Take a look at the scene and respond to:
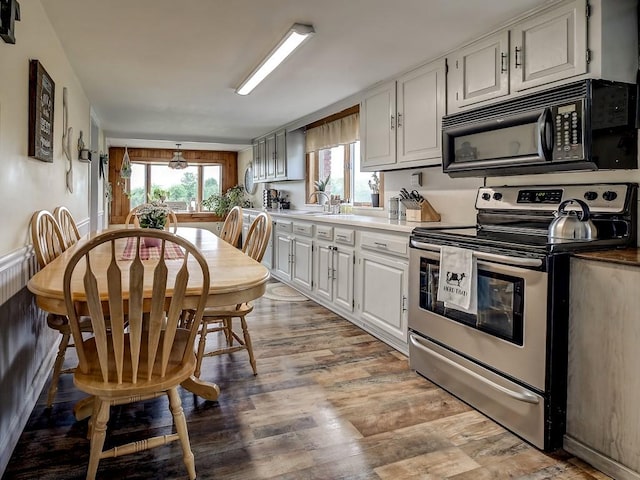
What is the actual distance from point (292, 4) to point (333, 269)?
2308mm

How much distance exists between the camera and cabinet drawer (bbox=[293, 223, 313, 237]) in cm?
459

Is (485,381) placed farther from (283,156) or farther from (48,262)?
(283,156)

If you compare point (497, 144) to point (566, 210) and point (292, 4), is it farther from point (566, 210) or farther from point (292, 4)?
point (292, 4)

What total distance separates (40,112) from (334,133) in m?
3.26

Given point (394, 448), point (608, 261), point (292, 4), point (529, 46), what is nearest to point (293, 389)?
point (394, 448)

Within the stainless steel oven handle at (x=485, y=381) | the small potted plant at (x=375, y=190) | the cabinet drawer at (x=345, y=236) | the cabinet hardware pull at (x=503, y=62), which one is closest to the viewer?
the stainless steel oven handle at (x=485, y=381)

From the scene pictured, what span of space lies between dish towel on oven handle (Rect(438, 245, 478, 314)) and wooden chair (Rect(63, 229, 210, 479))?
1.30 metres

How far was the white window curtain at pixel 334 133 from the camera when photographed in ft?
15.8

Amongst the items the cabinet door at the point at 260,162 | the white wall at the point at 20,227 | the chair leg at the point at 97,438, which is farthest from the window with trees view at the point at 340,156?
the chair leg at the point at 97,438

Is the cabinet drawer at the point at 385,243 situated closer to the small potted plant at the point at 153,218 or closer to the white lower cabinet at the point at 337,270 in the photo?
the white lower cabinet at the point at 337,270

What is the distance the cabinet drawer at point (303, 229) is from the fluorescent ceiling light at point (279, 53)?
146 cm

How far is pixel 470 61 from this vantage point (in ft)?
9.25

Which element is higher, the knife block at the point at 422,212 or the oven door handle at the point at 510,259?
the knife block at the point at 422,212

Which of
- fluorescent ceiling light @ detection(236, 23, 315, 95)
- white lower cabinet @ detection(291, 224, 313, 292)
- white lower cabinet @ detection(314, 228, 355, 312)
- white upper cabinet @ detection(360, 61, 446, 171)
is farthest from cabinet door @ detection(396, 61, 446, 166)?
white lower cabinet @ detection(291, 224, 313, 292)
